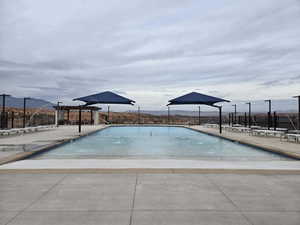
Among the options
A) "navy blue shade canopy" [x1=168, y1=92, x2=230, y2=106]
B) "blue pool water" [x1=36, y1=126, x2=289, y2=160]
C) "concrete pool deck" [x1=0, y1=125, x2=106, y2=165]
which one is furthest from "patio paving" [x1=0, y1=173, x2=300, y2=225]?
"navy blue shade canopy" [x1=168, y1=92, x2=230, y2=106]

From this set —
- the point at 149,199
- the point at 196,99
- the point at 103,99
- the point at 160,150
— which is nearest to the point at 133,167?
the point at 149,199

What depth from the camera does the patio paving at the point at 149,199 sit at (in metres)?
2.91

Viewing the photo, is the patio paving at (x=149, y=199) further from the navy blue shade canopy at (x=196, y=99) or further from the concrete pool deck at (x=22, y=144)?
the navy blue shade canopy at (x=196, y=99)

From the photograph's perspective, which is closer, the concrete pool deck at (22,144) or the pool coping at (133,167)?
the pool coping at (133,167)

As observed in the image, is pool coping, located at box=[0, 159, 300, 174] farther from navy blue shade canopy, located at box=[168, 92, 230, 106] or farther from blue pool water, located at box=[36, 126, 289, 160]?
navy blue shade canopy, located at box=[168, 92, 230, 106]

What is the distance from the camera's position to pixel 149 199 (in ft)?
11.7

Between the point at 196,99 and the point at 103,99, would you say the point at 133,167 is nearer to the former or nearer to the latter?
the point at 103,99

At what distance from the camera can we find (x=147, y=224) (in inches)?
109

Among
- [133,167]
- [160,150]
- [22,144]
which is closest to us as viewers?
[133,167]

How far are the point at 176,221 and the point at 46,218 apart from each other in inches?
61.8

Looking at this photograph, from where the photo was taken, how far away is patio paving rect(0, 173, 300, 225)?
2.91 meters

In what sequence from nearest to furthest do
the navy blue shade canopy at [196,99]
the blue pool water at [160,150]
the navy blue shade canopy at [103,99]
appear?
the blue pool water at [160,150]
the navy blue shade canopy at [103,99]
the navy blue shade canopy at [196,99]

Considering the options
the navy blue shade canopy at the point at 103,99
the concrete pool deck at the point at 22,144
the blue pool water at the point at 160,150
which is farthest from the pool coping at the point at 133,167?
the navy blue shade canopy at the point at 103,99

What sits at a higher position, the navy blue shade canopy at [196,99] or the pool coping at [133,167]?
the navy blue shade canopy at [196,99]
